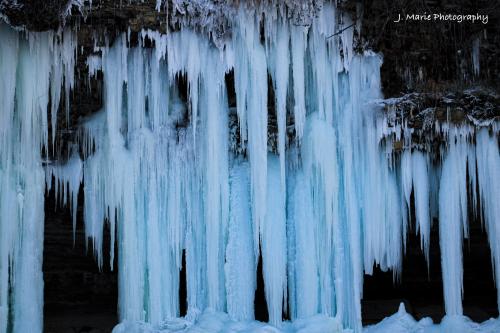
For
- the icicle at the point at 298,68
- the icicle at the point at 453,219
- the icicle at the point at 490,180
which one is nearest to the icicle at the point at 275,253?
the icicle at the point at 298,68

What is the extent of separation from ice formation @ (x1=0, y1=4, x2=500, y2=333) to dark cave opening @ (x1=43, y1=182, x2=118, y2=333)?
1.79 m

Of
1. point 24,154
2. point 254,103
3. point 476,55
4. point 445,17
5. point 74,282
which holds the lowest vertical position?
point 74,282

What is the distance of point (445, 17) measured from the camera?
23.7 ft

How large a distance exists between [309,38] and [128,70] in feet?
6.30

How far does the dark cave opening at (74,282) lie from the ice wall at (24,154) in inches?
61.3

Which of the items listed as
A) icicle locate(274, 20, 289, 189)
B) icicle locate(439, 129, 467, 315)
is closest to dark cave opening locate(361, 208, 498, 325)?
icicle locate(439, 129, 467, 315)

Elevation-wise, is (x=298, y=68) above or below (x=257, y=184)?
above

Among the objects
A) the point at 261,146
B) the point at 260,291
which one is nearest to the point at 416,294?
the point at 260,291

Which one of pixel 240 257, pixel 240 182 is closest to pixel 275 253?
pixel 240 257

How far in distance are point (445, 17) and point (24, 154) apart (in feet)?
15.1

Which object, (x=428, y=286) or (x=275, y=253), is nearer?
(x=275, y=253)

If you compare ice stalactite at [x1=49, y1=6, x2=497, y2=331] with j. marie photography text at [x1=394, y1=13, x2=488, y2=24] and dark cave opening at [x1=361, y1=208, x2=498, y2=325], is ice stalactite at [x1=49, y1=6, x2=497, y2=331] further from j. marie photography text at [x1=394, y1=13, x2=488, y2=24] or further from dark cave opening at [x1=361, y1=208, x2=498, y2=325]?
dark cave opening at [x1=361, y1=208, x2=498, y2=325]

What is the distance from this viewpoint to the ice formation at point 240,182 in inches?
295

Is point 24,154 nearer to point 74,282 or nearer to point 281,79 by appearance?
point 281,79
